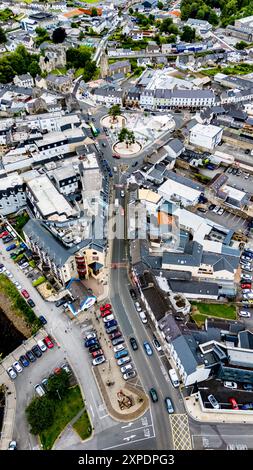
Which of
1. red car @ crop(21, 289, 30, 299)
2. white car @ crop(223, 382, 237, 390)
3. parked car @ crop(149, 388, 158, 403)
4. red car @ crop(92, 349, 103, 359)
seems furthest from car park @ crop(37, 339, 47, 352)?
white car @ crop(223, 382, 237, 390)

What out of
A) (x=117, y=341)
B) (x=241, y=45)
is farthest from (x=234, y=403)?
(x=241, y=45)

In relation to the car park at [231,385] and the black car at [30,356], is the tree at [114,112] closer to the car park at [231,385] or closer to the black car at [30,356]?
the black car at [30,356]

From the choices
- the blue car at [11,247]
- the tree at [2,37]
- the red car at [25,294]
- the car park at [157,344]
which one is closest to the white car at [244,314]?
the car park at [157,344]

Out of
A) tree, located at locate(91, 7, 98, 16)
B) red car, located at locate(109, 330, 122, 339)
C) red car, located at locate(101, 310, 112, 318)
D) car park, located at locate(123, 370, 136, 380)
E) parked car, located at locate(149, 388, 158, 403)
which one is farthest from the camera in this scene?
tree, located at locate(91, 7, 98, 16)

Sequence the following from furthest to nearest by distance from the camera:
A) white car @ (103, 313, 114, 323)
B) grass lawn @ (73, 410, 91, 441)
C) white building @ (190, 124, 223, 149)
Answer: white building @ (190, 124, 223, 149) < white car @ (103, 313, 114, 323) < grass lawn @ (73, 410, 91, 441)

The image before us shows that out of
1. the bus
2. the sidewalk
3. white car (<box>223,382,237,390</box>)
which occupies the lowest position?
the sidewalk

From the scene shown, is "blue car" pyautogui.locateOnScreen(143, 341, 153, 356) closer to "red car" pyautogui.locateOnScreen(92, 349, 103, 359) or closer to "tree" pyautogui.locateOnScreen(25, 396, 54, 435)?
"red car" pyautogui.locateOnScreen(92, 349, 103, 359)
